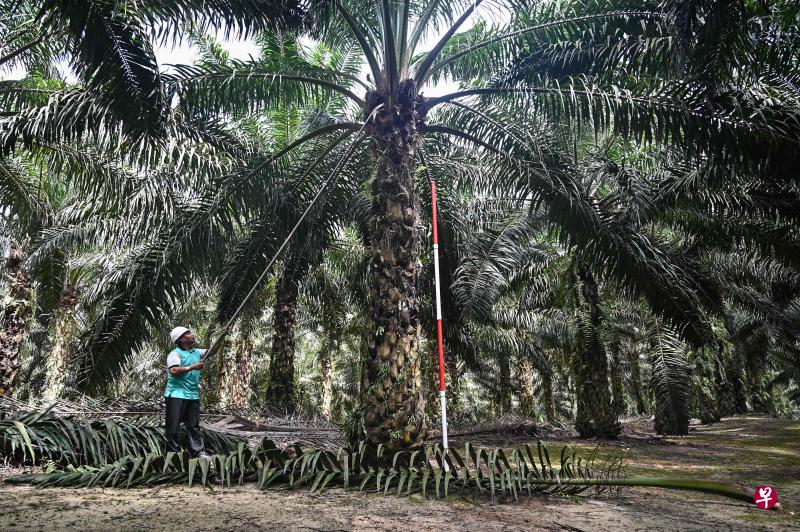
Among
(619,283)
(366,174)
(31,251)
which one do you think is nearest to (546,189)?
(619,283)

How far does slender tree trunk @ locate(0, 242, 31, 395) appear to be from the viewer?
11375 millimetres

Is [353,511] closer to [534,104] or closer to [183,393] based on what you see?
[183,393]

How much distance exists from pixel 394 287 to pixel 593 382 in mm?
6233

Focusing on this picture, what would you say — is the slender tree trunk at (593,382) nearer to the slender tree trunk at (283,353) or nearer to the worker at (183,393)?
the slender tree trunk at (283,353)

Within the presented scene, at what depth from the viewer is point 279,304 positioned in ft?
44.4

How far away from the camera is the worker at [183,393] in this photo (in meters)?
5.64

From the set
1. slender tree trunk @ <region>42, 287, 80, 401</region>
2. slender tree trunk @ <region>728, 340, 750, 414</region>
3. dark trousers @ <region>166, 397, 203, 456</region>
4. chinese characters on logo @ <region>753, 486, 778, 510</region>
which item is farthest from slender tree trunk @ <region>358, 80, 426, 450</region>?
slender tree trunk @ <region>728, 340, 750, 414</region>

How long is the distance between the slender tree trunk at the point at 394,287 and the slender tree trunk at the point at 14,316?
913 centimetres

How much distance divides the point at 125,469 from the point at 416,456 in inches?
94.5

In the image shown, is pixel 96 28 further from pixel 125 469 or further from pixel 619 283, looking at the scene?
pixel 619 283

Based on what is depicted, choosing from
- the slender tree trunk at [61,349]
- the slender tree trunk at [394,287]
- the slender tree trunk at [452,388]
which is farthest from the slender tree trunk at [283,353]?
the slender tree trunk at [394,287]

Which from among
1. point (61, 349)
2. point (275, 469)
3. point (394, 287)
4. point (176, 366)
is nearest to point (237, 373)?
point (61, 349)

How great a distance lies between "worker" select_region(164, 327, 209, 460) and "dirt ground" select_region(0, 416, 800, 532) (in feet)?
5.08

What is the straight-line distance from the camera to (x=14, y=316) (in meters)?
11.6
